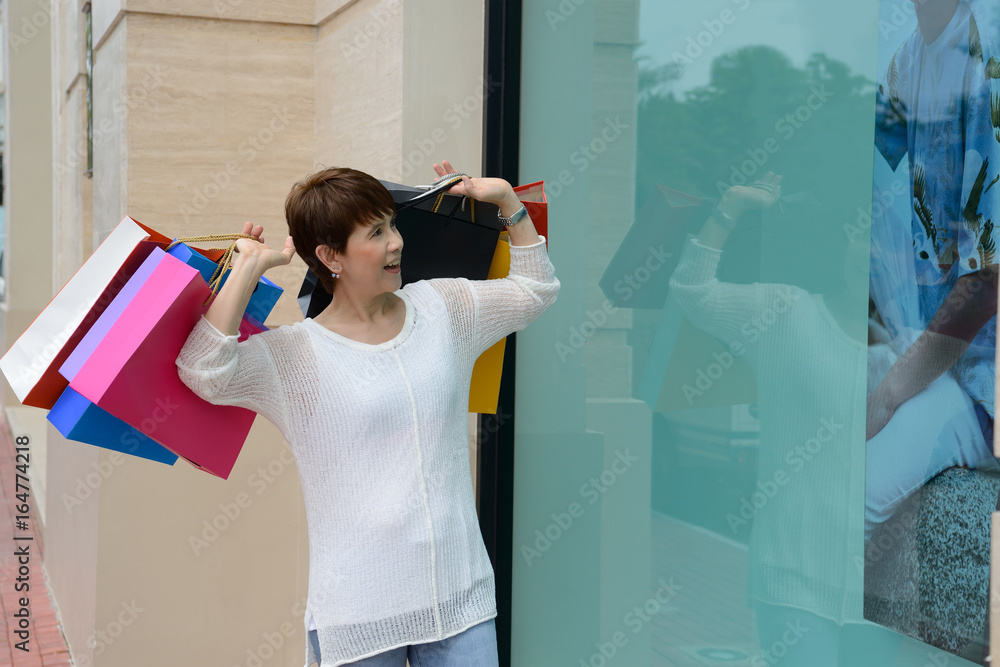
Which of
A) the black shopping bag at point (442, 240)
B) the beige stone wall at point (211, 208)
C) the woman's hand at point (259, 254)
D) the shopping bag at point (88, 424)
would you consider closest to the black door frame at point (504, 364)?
the beige stone wall at point (211, 208)

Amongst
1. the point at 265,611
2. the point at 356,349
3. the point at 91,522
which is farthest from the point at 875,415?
the point at 91,522

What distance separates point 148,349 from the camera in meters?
2.12

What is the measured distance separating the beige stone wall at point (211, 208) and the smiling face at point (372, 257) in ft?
7.09

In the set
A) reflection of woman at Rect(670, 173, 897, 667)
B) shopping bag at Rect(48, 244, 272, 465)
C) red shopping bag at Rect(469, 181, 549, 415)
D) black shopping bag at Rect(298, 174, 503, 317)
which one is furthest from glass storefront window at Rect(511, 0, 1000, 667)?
shopping bag at Rect(48, 244, 272, 465)

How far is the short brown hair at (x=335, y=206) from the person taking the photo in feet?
7.34

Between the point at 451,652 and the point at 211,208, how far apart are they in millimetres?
3111

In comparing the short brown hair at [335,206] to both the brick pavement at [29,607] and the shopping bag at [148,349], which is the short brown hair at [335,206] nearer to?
the shopping bag at [148,349]

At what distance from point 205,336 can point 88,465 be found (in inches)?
123

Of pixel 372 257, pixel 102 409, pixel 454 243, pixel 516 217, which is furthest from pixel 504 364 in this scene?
pixel 102 409

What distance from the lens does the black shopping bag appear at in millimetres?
2650

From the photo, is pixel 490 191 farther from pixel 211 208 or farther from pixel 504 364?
pixel 211 208

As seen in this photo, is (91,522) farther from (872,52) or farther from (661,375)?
(872,52)

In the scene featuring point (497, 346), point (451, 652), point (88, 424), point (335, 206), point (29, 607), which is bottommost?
point (29, 607)

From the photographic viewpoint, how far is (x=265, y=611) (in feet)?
16.2
